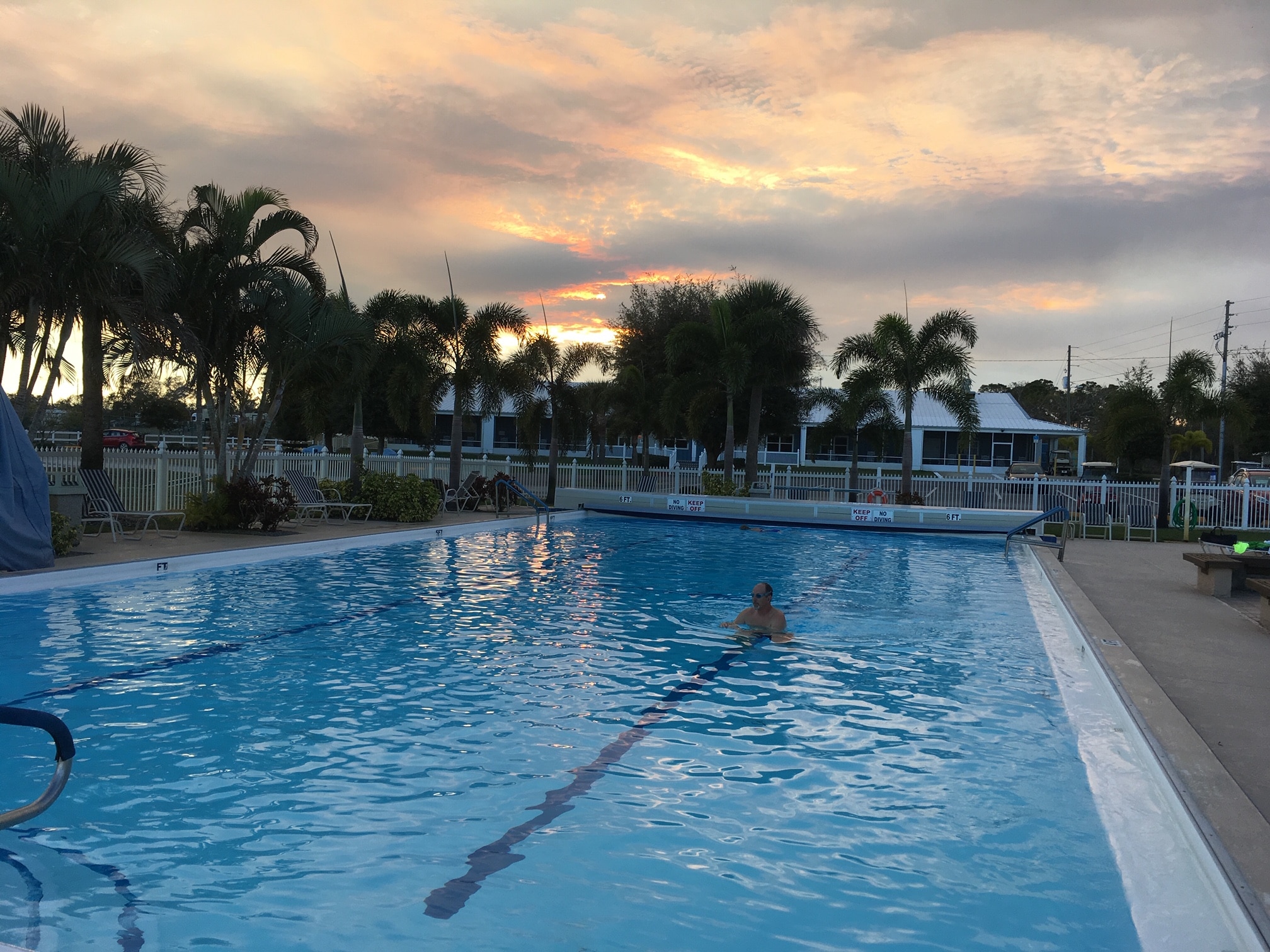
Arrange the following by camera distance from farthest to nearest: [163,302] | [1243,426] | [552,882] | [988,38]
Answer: [1243,426], [988,38], [163,302], [552,882]

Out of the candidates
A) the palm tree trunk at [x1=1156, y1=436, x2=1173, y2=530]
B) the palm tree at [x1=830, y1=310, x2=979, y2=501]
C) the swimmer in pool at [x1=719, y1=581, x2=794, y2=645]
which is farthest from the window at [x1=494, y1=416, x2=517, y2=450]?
the swimmer in pool at [x1=719, y1=581, x2=794, y2=645]

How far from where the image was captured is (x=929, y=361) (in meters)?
26.7

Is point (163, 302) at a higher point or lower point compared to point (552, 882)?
higher

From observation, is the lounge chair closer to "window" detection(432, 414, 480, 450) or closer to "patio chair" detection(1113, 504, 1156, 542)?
"patio chair" detection(1113, 504, 1156, 542)

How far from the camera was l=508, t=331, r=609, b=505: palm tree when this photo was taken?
2573 cm

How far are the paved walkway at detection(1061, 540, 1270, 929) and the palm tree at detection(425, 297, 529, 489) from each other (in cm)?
1472

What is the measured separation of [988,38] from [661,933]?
16.3 meters

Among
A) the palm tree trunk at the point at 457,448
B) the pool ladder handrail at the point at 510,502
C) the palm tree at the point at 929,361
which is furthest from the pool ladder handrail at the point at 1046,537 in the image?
the palm tree trunk at the point at 457,448

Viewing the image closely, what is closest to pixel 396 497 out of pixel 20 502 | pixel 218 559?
pixel 218 559

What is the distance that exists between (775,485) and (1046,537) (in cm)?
943

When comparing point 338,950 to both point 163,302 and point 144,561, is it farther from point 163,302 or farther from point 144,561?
point 163,302

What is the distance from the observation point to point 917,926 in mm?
3660

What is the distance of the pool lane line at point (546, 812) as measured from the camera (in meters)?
3.79

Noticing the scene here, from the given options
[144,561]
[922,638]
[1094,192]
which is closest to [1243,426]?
[1094,192]
